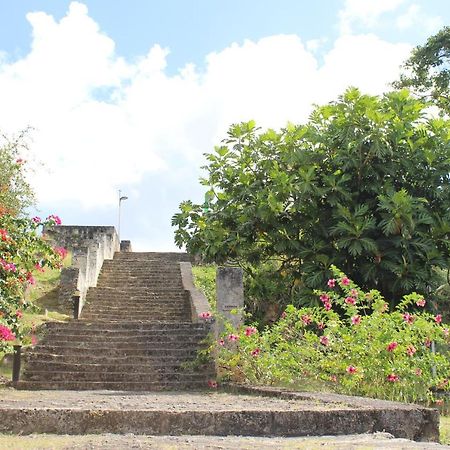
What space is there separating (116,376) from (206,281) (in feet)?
27.4

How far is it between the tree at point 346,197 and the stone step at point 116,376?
2.18 meters

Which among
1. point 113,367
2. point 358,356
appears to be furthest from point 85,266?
point 358,356

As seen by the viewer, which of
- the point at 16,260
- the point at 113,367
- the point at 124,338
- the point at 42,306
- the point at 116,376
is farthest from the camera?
the point at 42,306

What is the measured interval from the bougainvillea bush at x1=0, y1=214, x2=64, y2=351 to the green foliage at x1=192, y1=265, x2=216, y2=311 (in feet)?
21.3

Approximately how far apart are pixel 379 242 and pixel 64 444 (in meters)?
8.36

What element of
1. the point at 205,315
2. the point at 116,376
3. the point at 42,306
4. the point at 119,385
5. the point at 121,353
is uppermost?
the point at 42,306

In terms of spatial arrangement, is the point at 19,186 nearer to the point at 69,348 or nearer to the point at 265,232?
the point at 69,348

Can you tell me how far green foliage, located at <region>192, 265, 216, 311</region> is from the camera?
17.4 metres

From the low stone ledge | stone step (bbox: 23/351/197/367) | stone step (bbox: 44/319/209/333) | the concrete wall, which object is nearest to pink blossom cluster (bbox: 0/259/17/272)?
stone step (bbox: 23/351/197/367)

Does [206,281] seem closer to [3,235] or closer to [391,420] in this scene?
[3,235]

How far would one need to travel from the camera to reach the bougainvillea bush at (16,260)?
8.79 metres

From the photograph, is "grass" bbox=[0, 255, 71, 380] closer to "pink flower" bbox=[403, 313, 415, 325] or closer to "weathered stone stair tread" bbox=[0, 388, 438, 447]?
"pink flower" bbox=[403, 313, 415, 325]

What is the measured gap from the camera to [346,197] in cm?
1102

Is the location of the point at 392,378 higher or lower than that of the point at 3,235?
lower
